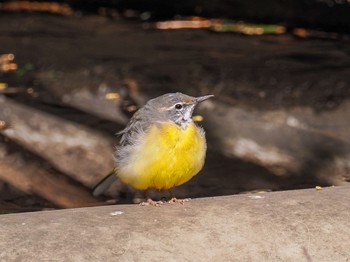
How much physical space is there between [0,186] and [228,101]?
10.6 ft

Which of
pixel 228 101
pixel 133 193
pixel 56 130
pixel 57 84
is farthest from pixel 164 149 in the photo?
pixel 57 84

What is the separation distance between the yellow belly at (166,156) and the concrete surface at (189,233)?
36 centimetres

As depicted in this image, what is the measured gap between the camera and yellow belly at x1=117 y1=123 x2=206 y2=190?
240 inches

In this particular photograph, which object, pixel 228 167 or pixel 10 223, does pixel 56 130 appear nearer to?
pixel 228 167

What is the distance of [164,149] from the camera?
612 centimetres

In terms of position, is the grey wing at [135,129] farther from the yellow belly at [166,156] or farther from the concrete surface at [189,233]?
the concrete surface at [189,233]

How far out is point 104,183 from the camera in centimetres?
726

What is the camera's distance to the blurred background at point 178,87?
8398 millimetres

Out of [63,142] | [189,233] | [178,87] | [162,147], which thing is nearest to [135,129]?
[162,147]

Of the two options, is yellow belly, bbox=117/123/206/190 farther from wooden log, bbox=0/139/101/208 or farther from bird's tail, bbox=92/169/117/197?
wooden log, bbox=0/139/101/208

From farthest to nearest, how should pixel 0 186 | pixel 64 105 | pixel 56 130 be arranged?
1. pixel 64 105
2. pixel 56 130
3. pixel 0 186

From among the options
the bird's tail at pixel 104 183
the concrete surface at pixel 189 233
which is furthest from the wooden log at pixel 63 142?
the concrete surface at pixel 189 233

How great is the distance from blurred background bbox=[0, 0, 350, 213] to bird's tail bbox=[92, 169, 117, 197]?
32cm

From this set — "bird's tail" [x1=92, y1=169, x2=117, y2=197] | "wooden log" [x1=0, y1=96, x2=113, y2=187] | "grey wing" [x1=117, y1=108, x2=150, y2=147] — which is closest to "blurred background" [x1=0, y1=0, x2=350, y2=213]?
"wooden log" [x1=0, y1=96, x2=113, y2=187]
